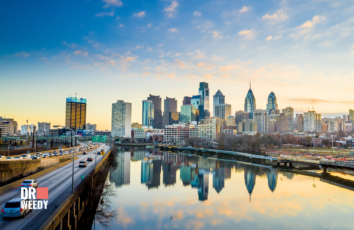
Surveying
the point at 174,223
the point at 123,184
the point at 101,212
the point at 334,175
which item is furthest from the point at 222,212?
the point at 334,175

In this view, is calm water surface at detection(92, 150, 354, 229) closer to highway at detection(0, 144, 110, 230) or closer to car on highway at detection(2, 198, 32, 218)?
highway at detection(0, 144, 110, 230)

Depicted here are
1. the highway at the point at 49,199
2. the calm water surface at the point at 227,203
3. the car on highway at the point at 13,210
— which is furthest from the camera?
the calm water surface at the point at 227,203

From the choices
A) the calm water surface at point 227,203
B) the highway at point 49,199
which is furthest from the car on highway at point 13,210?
the calm water surface at point 227,203

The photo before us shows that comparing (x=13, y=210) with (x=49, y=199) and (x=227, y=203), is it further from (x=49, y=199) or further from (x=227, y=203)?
(x=227, y=203)

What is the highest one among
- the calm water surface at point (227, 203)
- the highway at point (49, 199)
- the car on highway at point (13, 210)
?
the car on highway at point (13, 210)

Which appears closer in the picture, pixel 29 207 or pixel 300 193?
pixel 29 207

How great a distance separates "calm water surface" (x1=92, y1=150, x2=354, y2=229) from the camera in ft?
111

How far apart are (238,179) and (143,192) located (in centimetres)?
2721

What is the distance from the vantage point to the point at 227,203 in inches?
1724

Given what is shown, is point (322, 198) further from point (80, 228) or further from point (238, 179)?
point (80, 228)

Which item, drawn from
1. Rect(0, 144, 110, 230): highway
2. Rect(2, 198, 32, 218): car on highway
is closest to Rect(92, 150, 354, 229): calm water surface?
Rect(0, 144, 110, 230): highway

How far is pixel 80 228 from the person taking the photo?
30.0 metres

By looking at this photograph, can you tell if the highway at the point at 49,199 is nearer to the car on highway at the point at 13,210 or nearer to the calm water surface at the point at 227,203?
the car on highway at the point at 13,210

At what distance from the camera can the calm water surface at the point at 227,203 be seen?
111 ft
